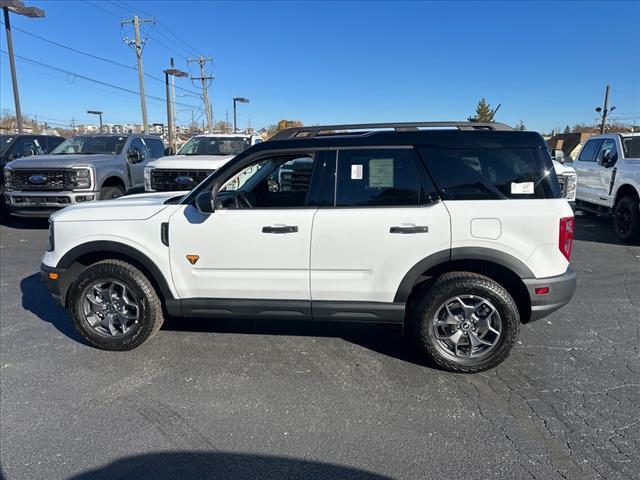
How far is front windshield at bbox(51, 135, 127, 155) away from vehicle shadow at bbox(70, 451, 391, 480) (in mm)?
9123

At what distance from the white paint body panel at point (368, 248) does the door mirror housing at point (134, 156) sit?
818cm

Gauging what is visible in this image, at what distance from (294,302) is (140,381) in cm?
134

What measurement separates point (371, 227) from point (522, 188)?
1.18 meters

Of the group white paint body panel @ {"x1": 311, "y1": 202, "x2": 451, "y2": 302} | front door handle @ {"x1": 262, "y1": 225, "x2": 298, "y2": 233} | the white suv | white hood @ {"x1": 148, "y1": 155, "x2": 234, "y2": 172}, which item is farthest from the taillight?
white hood @ {"x1": 148, "y1": 155, "x2": 234, "y2": 172}

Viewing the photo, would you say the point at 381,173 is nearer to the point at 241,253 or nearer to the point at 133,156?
the point at 241,253

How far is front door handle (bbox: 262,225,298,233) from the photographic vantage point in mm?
3428

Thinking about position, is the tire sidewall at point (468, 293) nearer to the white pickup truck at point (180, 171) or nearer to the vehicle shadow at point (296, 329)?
the vehicle shadow at point (296, 329)

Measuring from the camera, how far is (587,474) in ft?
7.80

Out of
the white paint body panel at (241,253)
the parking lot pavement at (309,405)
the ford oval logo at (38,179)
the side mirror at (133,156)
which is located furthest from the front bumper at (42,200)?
A: the white paint body panel at (241,253)

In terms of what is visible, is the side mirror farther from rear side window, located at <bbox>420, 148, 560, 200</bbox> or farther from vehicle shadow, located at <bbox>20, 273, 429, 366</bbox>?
rear side window, located at <bbox>420, 148, 560, 200</bbox>

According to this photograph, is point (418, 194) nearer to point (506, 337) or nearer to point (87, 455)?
point (506, 337)

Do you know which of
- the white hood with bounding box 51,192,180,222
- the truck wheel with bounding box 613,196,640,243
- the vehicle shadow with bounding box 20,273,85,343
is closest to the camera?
the white hood with bounding box 51,192,180,222

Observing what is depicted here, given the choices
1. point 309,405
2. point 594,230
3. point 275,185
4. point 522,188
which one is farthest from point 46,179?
point 594,230

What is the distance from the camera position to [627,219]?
8.02m
